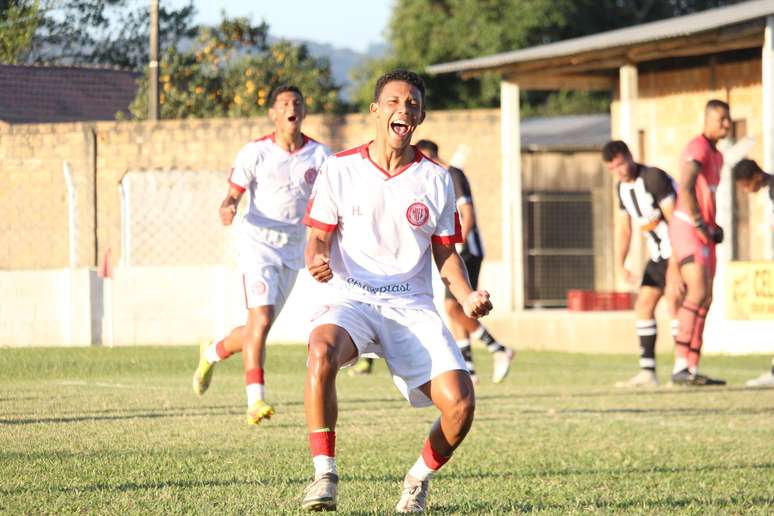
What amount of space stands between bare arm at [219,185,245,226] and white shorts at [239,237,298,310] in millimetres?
361

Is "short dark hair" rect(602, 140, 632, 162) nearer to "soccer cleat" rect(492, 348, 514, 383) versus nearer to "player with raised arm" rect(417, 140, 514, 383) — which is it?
"player with raised arm" rect(417, 140, 514, 383)

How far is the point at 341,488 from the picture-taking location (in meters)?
7.05

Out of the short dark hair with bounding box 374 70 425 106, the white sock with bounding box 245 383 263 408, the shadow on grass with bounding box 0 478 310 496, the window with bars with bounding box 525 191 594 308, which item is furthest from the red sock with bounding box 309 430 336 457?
the window with bars with bounding box 525 191 594 308

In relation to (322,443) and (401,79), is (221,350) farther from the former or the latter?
(322,443)

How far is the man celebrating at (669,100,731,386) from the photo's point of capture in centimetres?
1325

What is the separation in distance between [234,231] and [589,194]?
10707mm

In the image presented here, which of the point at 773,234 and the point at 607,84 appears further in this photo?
the point at 607,84

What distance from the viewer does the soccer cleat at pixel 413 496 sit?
6.26 metres

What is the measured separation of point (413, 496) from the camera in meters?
6.28

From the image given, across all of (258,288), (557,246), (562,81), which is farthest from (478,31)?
(258,288)

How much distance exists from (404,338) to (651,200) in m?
7.84

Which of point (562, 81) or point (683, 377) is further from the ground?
point (562, 81)

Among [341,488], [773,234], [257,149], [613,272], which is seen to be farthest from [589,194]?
[341,488]

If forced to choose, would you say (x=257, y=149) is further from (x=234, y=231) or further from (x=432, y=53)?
(x=432, y=53)
